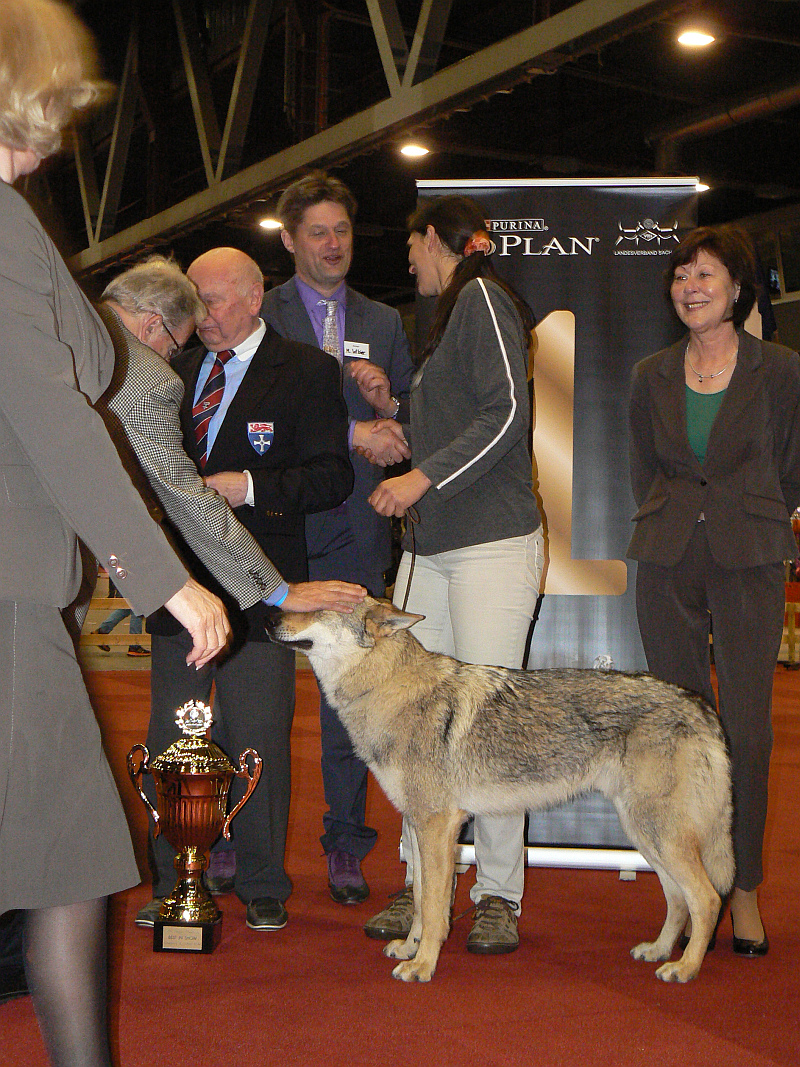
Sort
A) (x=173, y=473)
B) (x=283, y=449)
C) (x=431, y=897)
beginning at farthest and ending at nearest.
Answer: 1. (x=283, y=449)
2. (x=431, y=897)
3. (x=173, y=473)

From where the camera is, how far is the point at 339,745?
324 cm

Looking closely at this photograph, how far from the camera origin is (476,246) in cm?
283

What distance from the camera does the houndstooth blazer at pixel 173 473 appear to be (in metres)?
2.16

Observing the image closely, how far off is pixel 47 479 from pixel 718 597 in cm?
204

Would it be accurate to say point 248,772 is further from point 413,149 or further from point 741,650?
point 413,149

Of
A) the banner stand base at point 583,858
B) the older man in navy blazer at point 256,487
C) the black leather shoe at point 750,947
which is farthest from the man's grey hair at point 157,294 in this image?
the black leather shoe at point 750,947

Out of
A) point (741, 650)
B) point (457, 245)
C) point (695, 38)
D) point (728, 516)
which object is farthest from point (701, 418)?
point (695, 38)

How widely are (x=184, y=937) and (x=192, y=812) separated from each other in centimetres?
31

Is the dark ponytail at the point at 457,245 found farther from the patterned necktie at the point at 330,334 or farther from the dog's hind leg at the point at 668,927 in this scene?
the dog's hind leg at the point at 668,927

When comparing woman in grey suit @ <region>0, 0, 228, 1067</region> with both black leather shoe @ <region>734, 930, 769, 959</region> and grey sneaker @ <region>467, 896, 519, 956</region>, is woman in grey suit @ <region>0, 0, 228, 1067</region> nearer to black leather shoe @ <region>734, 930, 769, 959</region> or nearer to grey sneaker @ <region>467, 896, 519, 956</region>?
grey sneaker @ <region>467, 896, 519, 956</region>

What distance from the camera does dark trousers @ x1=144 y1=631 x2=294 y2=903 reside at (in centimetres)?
281

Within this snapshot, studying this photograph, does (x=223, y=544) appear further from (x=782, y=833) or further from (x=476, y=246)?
(x=782, y=833)

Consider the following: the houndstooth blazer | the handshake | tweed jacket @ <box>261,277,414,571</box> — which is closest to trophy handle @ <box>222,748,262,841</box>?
the houndstooth blazer

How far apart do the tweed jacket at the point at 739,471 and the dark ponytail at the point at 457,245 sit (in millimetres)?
569
